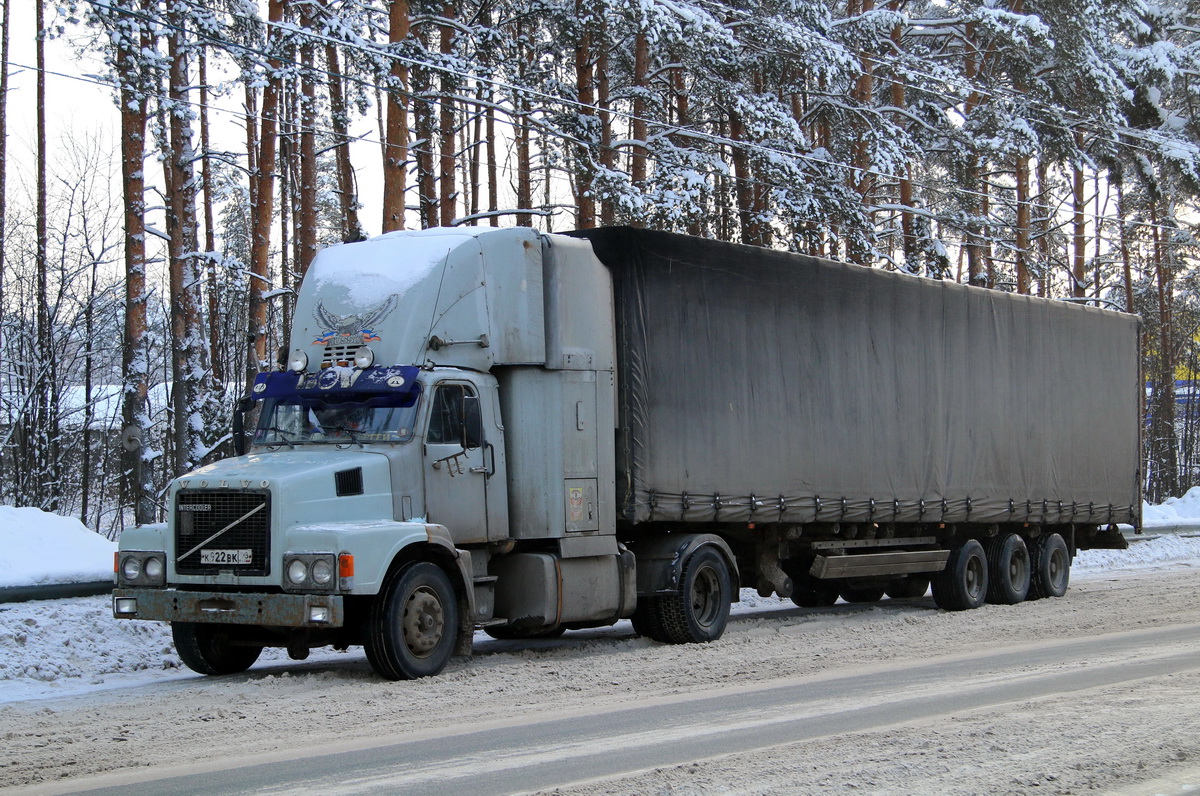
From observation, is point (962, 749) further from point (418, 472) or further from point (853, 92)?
point (853, 92)

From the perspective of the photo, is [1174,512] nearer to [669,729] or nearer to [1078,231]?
[1078,231]

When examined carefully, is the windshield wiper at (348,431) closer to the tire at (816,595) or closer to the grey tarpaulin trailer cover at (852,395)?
the grey tarpaulin trailer cover at (852,395)

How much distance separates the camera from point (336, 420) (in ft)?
36.9

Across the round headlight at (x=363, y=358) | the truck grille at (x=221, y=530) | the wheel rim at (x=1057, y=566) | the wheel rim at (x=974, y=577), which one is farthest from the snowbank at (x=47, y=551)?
the wheel rim at (x=1057, y=566)

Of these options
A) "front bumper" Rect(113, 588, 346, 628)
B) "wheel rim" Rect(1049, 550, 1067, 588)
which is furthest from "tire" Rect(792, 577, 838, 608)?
"front bumper" Rect(113, 588, 346, 628)

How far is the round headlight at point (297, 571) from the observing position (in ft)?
32.8

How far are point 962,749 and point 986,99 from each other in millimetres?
26768

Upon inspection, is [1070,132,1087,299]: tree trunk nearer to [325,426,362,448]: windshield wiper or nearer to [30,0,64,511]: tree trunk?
[30,0,64,511]: tree trunk

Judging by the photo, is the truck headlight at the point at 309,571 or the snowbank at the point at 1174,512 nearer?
the truck headlight at the point at 309,571

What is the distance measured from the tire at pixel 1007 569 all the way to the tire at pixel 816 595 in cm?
217

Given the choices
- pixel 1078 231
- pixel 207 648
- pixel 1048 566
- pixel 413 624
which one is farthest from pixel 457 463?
pixel 1078 231

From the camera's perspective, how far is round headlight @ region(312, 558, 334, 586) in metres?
9.91

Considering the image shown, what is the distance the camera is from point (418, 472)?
11.0 m

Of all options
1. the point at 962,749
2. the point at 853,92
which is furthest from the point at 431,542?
the point at 853,92
